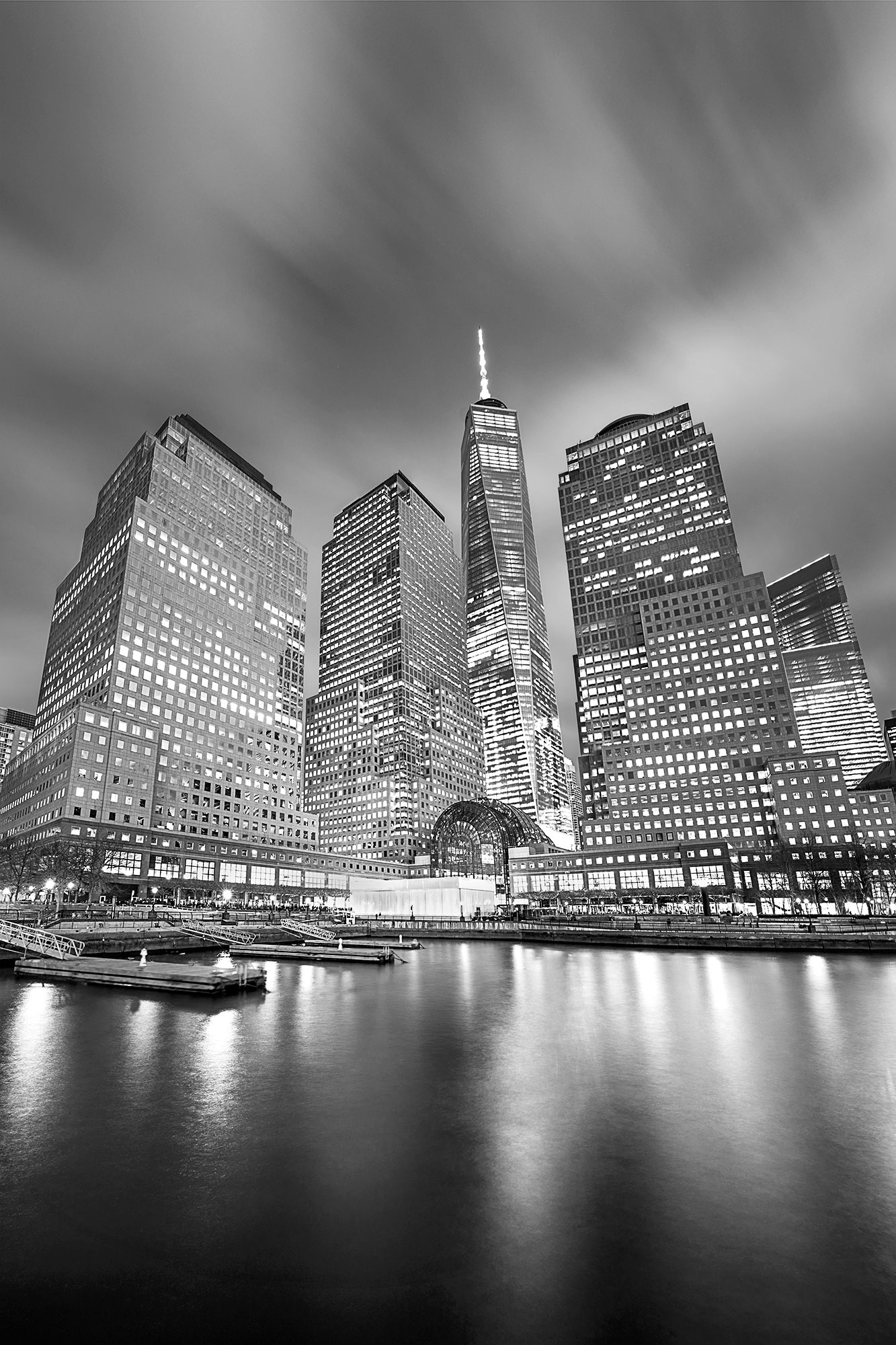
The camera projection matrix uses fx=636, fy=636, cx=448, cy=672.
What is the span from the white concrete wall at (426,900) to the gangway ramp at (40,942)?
239 ft

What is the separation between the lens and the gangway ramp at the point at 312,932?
3255 inches

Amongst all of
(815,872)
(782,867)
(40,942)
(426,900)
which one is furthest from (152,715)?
(815,872)

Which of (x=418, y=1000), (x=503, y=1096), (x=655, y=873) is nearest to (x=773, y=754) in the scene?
(x=655, y=873)

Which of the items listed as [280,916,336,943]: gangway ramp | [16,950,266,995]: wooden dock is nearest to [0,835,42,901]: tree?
[280,916,336,943]: gangway ramp

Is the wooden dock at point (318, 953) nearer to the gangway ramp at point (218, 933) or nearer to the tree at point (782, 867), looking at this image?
the gangway ramp at point (218, 933)

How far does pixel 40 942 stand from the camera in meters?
56.6

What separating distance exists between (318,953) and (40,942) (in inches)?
998

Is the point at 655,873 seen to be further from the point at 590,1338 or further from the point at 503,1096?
the point at 590,1338

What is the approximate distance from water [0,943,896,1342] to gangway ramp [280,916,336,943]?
52593 millimetres

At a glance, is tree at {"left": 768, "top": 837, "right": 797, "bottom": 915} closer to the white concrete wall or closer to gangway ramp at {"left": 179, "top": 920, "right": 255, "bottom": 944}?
the white concrete wall

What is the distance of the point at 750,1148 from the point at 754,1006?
23314 mm

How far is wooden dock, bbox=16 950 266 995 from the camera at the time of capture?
41.8 metres

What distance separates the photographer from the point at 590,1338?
934 centimetres

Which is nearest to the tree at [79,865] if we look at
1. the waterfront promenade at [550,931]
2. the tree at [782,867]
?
the waterfront promenade at [550,931]
